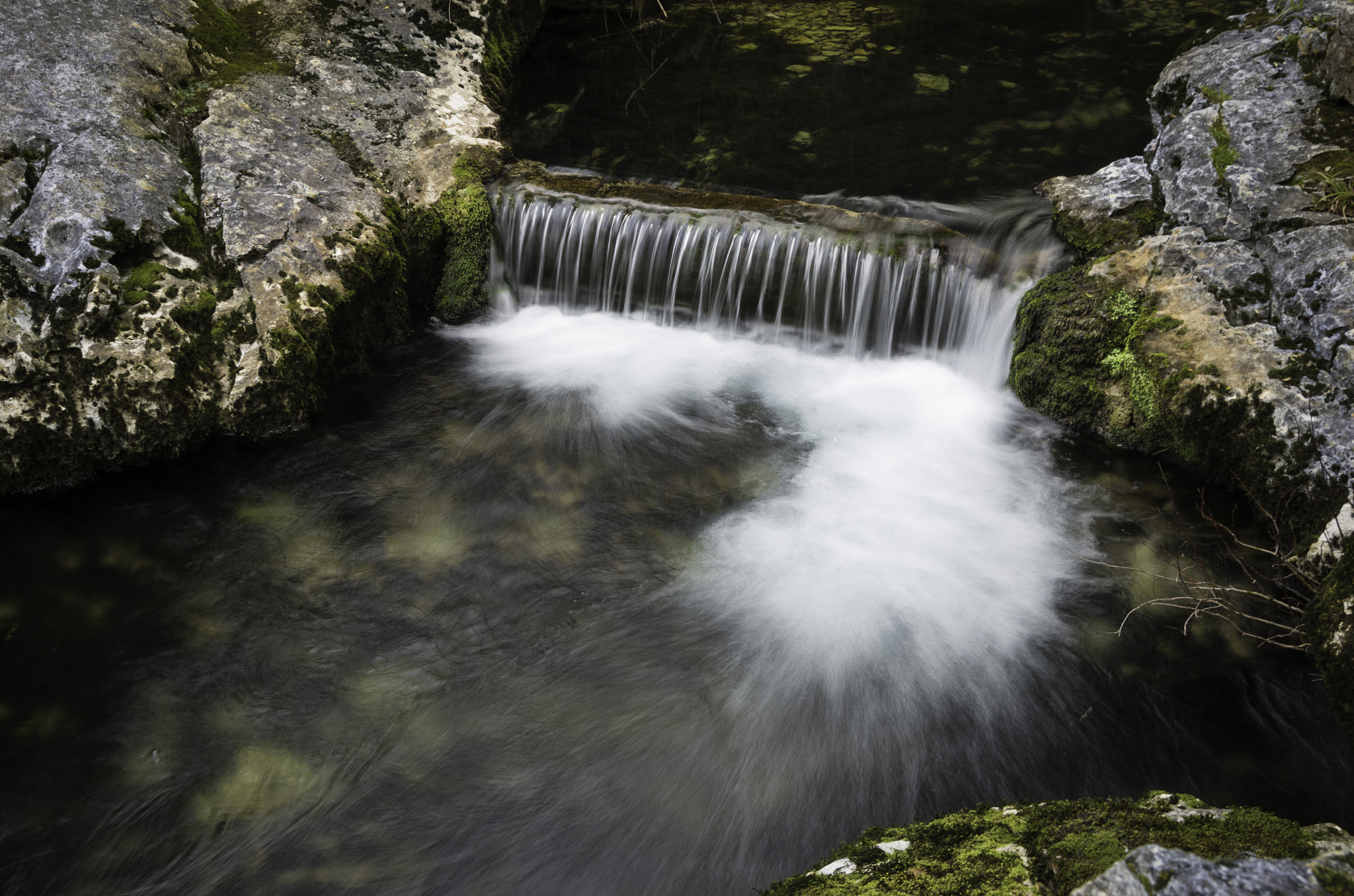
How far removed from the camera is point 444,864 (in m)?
3.46

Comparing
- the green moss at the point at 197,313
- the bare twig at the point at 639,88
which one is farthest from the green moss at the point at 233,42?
the bare twig at the point at 639,88

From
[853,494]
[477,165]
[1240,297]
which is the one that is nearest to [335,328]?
[477,165]

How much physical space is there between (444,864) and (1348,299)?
5.84 m

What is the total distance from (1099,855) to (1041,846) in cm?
26

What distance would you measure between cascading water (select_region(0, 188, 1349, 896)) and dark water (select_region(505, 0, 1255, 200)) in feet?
4.32

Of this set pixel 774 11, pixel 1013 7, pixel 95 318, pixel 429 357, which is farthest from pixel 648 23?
pixel 95 318

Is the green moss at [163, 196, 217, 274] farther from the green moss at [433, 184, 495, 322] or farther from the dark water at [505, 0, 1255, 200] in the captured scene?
the dark water at [505, 0, 1255, 200]

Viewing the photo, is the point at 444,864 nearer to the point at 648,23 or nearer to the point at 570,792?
the point at 570,792

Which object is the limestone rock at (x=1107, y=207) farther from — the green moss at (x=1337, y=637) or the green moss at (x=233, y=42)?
the green moss at (x=233, y=42)

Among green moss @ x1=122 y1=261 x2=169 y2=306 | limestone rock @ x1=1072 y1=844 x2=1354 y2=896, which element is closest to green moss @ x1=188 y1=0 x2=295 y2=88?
green moss @ x1=122 y1=261 x2=169 y2=306

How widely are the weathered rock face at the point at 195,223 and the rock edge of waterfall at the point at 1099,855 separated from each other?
199 inches

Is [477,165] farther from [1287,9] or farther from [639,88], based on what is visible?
[1287,9]

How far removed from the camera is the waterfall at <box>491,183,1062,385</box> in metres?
6.48

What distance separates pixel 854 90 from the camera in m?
9.29
